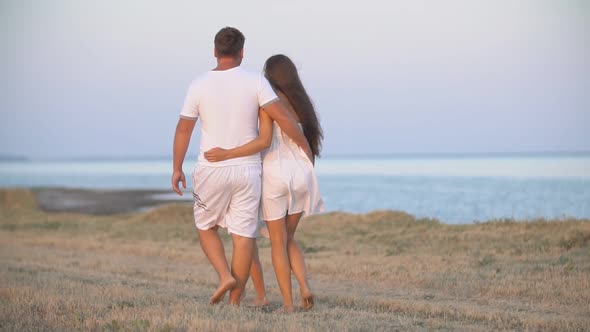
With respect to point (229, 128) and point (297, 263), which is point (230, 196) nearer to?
point (229, 128)

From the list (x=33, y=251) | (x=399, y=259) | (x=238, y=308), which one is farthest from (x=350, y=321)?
(x=33, y=251)

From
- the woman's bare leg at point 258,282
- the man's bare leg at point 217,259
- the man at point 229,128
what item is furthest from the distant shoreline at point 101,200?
the man at point 229,128

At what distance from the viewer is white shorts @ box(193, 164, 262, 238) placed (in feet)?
21.6

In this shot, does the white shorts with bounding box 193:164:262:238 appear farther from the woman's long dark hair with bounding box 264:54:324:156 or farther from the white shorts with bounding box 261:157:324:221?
the woman's long dark hair with bounding box 264:54:324:156

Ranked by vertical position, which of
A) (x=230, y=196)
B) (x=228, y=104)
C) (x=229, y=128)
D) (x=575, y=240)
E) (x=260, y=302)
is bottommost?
(x=575, y=240)

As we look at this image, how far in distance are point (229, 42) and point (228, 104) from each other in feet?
1.78

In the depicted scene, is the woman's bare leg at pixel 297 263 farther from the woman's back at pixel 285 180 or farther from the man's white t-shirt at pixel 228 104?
the man's white t-shirt at pixel 228 104

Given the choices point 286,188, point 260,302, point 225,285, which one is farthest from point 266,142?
point 260,302

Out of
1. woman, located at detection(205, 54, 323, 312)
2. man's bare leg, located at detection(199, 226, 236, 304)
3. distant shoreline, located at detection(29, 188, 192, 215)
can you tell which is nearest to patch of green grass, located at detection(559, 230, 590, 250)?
woman, located at detection(205, 54, 323, 312)

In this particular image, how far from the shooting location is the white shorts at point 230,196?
6.59m

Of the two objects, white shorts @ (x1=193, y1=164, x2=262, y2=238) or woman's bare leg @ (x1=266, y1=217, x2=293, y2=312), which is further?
woman's bare leg @ (x1=266, y1=217, x2=293, y2=312)

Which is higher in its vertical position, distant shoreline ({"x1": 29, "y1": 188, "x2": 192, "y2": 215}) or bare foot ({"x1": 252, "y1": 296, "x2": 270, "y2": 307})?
bare foot ({"x1": 252, "y1": 296, "x2": 270, "y2": 307})

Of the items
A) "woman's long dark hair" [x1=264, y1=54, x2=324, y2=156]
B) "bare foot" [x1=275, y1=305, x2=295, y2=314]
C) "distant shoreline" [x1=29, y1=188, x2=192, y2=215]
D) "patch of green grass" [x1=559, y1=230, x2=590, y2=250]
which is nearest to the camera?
"bare foot" [x1=275, y1=305, x2=295, y2=314]

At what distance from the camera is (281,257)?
6855mm
